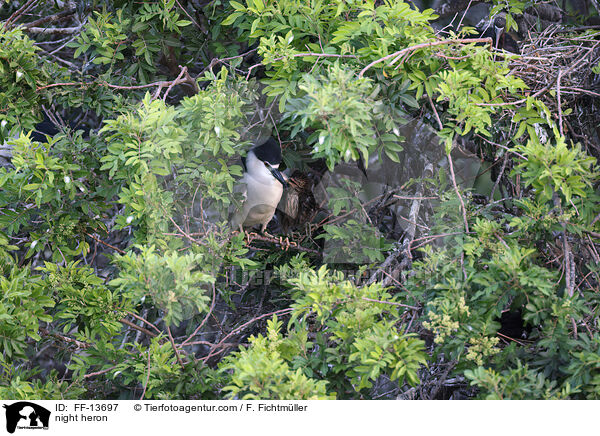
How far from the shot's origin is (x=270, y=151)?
2.23 metres

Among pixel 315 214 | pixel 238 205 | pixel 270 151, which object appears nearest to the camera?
pixel 238 205

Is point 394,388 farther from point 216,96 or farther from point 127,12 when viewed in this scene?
point 127,12

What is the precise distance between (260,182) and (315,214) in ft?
0.95

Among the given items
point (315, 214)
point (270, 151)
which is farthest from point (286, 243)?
point (270, 151)

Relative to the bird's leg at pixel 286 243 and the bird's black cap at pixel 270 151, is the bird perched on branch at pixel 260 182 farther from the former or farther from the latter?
the bird's leg at pixel 286 243

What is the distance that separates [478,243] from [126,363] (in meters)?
1.14

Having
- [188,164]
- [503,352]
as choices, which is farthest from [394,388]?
[188,164]

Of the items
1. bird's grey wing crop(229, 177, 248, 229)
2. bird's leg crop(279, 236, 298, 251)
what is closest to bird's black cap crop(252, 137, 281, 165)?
bird's grey wing crop(229, 177, 248, 229)

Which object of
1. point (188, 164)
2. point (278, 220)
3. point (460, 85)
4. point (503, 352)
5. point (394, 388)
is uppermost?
point (460, 85)

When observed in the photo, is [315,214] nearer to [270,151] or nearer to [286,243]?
[286,243]

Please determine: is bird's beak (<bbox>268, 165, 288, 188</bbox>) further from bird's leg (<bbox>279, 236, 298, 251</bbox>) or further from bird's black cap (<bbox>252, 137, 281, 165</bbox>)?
bird's leg (<bbox>279, 236, 298, 251</bbox>)

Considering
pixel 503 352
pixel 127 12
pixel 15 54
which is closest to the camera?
pixel 503 352

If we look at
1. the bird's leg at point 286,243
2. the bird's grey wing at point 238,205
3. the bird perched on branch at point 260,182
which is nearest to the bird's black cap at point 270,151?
the bird perched on branch at point 260,182

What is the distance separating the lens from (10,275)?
1.87 metres
